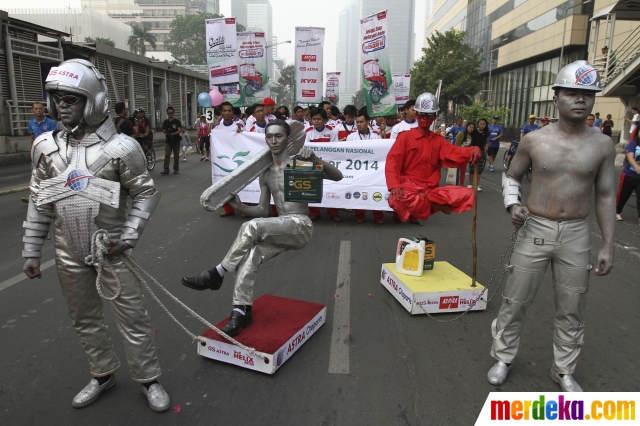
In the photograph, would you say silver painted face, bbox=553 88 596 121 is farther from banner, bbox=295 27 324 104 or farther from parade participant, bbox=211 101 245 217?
banner, bbox=295 27 324 104

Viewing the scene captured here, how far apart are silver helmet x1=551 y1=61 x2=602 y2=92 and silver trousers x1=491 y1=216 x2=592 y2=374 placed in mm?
917

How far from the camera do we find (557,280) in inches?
134

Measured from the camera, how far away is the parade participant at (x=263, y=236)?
12.7 feet

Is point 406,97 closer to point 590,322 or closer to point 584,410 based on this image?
point 590,322

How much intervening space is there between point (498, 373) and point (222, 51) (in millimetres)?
15234

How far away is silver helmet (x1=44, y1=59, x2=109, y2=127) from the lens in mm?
2812

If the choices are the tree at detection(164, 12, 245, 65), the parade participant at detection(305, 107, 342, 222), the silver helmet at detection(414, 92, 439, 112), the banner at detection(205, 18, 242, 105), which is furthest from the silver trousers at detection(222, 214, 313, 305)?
the tree at detection(164, 12, 245, 65)

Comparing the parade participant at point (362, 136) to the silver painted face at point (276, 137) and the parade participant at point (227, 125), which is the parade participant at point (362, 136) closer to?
the parade participant at point (227, 125)

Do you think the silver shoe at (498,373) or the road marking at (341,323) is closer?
the silver shoe at (498,373)

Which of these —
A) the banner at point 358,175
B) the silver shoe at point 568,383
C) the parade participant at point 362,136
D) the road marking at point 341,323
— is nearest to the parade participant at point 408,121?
the parade participant at point 362,136

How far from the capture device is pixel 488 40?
5528 cm

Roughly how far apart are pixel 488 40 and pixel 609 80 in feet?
116

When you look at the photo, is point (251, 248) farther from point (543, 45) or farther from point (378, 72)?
point (543, 45)

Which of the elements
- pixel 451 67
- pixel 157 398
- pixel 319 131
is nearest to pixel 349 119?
pixel 319 131
